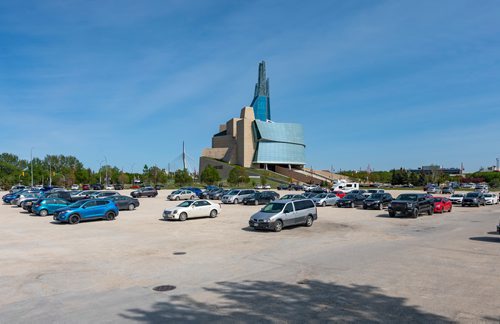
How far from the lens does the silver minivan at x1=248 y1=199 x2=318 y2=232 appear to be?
2188 centimetres

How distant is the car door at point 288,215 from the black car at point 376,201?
672 inches

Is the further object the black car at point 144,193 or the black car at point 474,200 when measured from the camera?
the black car at point 144,193

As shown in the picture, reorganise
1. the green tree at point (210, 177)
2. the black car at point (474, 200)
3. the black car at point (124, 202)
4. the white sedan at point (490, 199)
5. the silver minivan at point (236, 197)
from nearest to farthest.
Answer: the black car at point (124, 202) → the black car at point (474, 200) → the white sedan at point (490, 199) → the silver minivan at point (236, 197) → the green tree at point (210, 177)

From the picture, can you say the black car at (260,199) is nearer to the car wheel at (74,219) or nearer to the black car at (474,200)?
the black car at (474,200)

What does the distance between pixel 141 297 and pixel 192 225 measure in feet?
52.2

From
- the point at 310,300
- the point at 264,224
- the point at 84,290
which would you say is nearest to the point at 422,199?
the point at 264,224

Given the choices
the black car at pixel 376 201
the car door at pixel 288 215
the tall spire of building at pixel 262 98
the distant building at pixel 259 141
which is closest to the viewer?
the car door at pixel 288 215

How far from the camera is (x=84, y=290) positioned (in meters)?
10.4

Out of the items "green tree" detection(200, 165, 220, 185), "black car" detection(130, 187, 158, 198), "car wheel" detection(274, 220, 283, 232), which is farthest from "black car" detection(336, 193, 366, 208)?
"green tree" detection(200, 165, 220, 185)

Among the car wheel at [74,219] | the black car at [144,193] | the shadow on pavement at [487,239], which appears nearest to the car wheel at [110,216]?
the car wheel at [74,219]

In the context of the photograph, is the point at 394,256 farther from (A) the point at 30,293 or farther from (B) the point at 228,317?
(A) the point at 30,293

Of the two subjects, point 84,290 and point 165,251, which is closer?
point 84,290

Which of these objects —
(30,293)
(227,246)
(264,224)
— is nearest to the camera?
(30,293)

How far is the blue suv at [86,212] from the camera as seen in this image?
26378 millimetres
